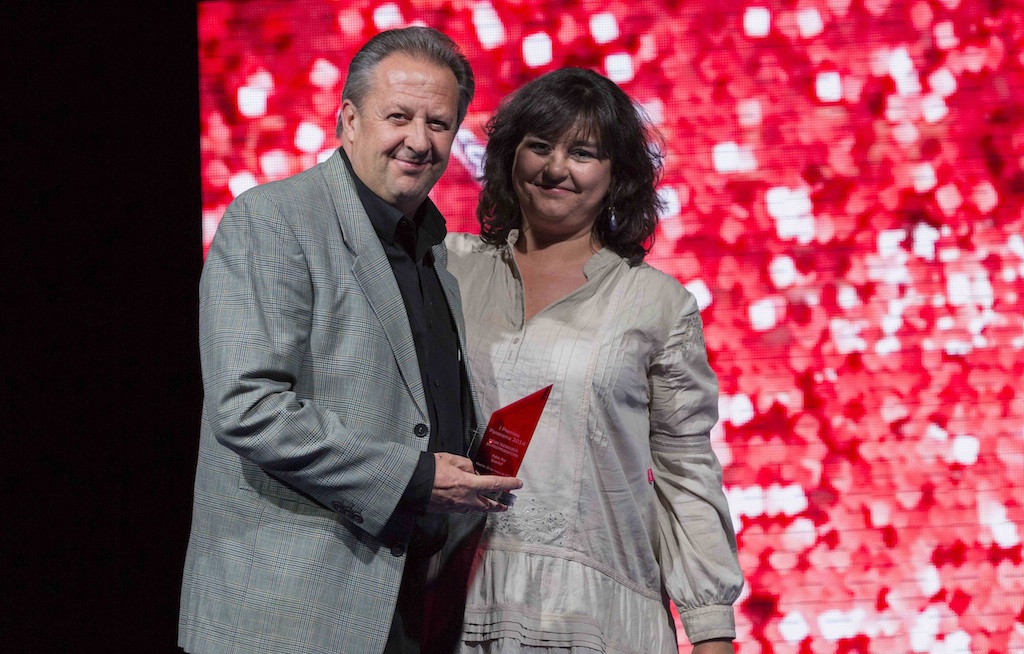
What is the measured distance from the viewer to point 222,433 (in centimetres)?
125

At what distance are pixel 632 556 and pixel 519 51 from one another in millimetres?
1566

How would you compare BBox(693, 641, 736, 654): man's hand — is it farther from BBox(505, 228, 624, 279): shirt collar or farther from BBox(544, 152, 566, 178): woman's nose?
BBox(544, 152, 566, 178): woman's nose

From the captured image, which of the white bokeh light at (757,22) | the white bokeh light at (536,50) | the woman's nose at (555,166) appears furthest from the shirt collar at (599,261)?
the white bokeh light at (757,22)

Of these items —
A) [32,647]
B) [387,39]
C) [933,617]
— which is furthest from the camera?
[933,617]

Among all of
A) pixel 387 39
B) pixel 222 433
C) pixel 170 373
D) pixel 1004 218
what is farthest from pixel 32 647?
pixel 1004 218

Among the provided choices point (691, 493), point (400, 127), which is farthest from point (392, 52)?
point (691, 493)

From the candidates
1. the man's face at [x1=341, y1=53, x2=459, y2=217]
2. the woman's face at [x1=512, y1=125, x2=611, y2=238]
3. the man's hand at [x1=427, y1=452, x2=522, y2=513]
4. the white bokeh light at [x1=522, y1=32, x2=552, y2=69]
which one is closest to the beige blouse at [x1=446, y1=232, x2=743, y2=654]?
the woman's face at [x1=512, y1=125, x2=611, y2=238]

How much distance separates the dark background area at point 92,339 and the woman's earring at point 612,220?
123 cm

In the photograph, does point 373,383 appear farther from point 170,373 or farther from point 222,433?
point 170,373

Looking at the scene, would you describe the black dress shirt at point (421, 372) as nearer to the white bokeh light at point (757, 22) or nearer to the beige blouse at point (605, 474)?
the beige blouse at point (605, 474)

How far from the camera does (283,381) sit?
1.28 metres

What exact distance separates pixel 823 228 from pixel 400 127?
5.11ft

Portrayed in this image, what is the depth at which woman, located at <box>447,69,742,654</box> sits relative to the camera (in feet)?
5.31

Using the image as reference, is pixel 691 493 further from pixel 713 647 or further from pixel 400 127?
pixel 400 127
